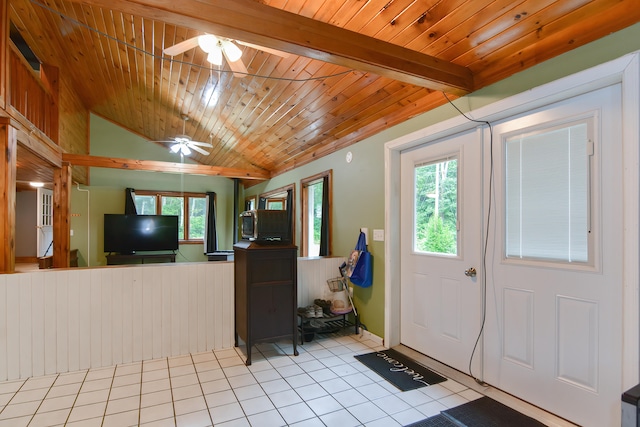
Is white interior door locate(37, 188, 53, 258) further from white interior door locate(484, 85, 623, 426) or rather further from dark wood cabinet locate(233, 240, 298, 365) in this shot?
white interior door locate(484, 85, 623, 426)

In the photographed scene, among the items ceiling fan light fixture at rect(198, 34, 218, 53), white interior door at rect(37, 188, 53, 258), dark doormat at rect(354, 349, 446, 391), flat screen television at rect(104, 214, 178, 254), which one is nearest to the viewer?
ceiling fan light fixture at rect(198, 34, 218, 53)

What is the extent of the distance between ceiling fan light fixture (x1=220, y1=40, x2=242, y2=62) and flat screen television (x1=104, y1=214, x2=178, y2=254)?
5.30 m

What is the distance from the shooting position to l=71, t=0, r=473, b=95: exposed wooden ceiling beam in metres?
1.45

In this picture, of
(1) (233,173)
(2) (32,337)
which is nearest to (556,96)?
(2) (32,337)

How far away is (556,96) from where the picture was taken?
1.86m

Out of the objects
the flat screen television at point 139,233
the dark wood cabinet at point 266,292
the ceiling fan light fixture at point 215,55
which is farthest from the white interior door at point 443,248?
the flat screen television at point 139,233

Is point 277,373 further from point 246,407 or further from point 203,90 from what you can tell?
point 203,90

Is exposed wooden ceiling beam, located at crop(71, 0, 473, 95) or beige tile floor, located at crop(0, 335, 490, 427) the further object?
beige tile floor, located at crop(0, 335, 490, 427)

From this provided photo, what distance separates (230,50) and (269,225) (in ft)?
5.06

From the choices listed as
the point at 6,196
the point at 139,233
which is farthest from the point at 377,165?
the point at 139,233

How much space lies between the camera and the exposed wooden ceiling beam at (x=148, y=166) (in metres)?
4.64

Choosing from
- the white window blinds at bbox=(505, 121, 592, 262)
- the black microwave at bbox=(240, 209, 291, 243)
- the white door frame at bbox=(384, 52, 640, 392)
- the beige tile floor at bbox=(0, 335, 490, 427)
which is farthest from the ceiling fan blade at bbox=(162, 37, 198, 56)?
the beige tile floor at bbox=(0, 335, 490, 427)

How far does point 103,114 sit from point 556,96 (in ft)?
25.7

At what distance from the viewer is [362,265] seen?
3340mm
